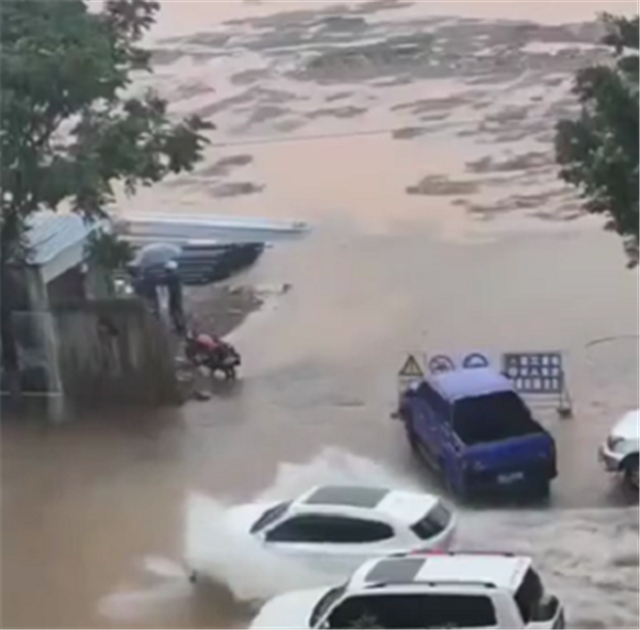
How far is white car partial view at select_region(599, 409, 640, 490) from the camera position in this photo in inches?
104

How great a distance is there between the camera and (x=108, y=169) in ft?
8.95

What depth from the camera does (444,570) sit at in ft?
8.58

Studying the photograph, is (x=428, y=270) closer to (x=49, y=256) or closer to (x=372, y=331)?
(x=372, y=331)

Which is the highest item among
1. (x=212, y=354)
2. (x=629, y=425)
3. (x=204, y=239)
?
(x=204, y=239)

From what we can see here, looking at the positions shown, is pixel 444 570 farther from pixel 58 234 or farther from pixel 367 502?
pixel 58 234

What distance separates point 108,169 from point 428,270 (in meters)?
0.52

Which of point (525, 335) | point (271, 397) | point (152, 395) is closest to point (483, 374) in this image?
point (525, 335)

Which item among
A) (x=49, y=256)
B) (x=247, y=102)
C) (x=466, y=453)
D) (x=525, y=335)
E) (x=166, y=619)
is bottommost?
(x=166, y=619)

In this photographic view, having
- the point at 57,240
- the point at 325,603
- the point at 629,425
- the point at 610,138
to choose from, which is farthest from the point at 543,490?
the point at 57,240

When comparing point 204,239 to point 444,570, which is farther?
point 204,239

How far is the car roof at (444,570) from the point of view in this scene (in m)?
2.60

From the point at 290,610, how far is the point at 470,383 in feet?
1.43

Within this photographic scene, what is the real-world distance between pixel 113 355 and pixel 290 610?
48cm

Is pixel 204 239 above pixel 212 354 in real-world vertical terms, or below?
above
